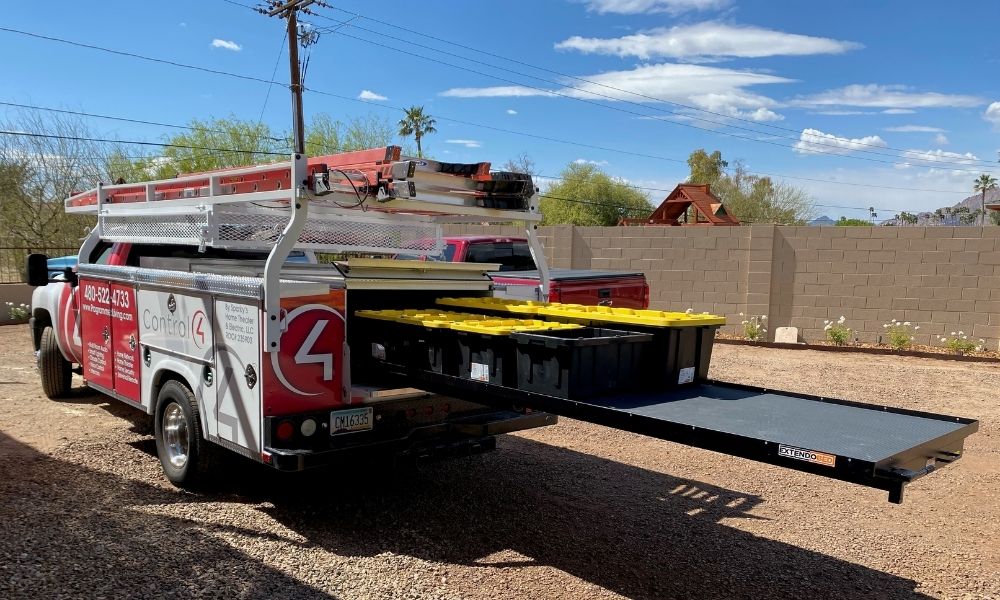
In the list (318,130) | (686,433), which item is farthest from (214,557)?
(318,130)

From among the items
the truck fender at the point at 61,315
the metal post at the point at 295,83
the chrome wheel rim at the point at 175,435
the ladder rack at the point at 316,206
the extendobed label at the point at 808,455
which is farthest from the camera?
the metal post at the point at 295,83

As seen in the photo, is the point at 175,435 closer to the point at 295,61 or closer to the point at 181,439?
the point at 181,439

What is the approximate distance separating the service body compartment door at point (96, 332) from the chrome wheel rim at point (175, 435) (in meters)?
1.10

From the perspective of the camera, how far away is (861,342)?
1353 centimetres

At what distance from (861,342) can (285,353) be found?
40.1 feet

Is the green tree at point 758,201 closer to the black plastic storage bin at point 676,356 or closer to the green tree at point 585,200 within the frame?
the green tree at point 585,200

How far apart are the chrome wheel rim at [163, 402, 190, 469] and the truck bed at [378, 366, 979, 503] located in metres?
2.26

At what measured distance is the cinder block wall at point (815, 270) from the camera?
12.6m

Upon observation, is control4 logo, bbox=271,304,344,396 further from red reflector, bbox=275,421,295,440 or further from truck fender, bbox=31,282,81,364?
truck fender, bbox=31,282,81,364

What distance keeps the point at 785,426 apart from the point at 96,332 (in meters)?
5.80

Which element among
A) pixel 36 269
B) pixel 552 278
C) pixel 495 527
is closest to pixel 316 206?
pixel 495 527

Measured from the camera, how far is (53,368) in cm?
815

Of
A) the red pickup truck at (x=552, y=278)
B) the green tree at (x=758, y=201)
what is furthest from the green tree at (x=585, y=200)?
the red pickup truck at (x=552, y=278)

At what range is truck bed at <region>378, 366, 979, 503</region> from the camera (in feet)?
9.23
